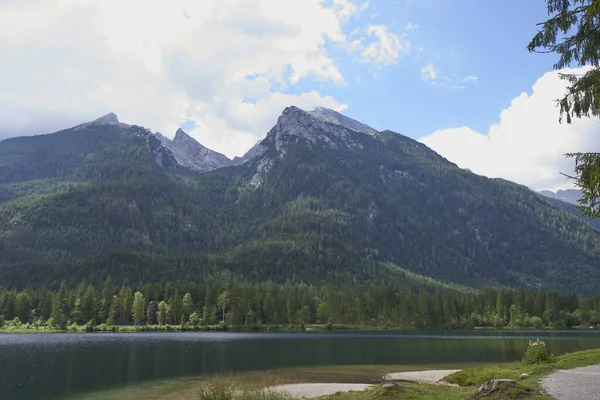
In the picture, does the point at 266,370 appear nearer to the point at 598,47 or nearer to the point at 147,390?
the point at 147,390

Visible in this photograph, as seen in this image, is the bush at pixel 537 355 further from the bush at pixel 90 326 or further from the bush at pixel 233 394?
the bush at pixel 90 326

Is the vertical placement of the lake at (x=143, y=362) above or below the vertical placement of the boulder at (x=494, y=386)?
below

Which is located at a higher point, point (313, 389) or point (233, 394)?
point (233, 394)

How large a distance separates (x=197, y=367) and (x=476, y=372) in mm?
42268

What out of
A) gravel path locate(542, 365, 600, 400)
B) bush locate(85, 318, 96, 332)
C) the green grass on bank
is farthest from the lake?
bush locate(85, 318, 96, 332)

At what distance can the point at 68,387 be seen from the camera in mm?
52438

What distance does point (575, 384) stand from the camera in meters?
28.1

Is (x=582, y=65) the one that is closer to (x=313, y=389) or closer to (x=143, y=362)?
(x=313, y=389)

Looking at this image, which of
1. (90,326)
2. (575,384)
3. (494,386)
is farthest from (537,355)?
(90,326)

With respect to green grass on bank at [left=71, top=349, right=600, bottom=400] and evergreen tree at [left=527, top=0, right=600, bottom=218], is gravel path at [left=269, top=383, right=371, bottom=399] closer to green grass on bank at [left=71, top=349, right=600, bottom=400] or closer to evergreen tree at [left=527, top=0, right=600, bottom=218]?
green grass on bank at [left=71, top=349, right=600, bottom=400]

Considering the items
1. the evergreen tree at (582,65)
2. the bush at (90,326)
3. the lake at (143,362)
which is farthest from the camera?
the bush at (90,326)

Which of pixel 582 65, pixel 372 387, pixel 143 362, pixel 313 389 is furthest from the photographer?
pixel 143 362

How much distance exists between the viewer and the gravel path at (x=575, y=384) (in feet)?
80.9

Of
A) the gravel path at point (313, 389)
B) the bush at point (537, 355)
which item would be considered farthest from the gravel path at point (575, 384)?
the gravel path at point (313, 389)
